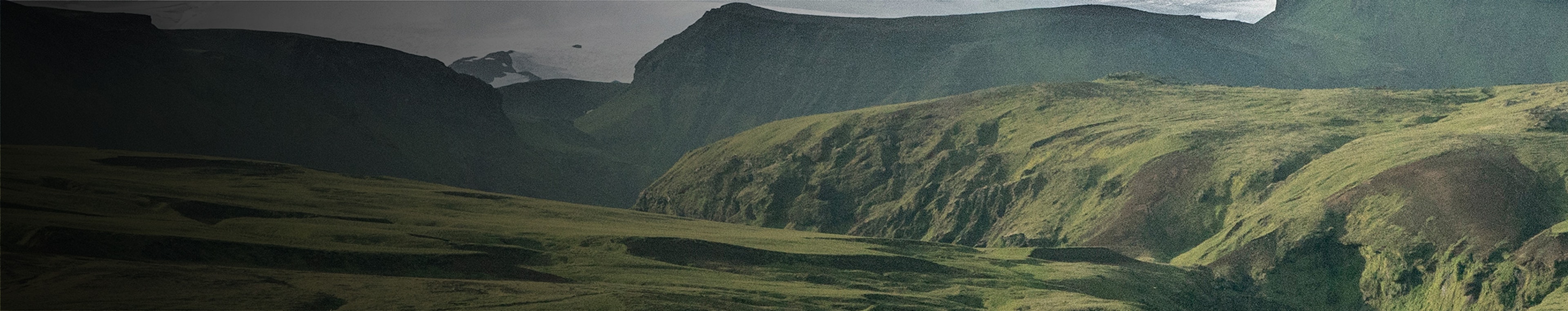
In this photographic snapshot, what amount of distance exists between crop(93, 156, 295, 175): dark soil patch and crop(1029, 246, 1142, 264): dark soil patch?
3389 inches

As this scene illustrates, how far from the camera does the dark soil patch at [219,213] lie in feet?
367

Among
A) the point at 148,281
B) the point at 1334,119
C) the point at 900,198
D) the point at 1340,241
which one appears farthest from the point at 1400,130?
the point at 148,281

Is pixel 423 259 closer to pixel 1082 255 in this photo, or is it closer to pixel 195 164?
pixel 1082 255

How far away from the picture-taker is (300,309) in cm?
8119

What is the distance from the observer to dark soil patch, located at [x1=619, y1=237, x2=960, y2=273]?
385 ft

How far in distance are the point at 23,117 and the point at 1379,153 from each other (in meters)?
167

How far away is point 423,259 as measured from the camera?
3932 inches

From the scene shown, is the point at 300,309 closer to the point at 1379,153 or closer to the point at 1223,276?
the point at 1223,276

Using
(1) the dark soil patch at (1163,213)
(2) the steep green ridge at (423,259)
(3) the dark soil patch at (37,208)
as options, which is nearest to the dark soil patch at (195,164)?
(2) the steep green ridge at (423,259)

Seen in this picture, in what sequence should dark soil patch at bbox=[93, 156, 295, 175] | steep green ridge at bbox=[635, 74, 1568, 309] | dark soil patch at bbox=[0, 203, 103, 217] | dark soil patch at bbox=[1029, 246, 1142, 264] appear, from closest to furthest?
dark soil patch at bbox=[0, 203, 103, 217] → steep green ridge at bbox=[635, 74, 1568, 309] → dark soil patch at bbox=[1029, 246, 1142, 264] → dark soil patch at bbox=[93, 156, 295, 175]

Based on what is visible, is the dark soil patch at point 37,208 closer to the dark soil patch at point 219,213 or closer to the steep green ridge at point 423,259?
the steep green ridge at point 423,259

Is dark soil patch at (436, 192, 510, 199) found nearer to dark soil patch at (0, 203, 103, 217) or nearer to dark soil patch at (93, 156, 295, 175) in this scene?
dark soil patch at (93, 156, 295, 175)

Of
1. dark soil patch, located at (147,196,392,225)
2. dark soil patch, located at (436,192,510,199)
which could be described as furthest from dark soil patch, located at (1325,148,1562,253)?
dark soil patch, located at (147,196,392,225)

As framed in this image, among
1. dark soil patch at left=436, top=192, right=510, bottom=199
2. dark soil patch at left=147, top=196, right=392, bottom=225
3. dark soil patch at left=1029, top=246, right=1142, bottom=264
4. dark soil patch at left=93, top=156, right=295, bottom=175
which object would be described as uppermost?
dark soil patch at left=93, top=156, right=295, bottom=175
